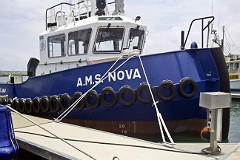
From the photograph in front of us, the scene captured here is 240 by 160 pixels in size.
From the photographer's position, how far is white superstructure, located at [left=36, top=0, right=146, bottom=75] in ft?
19.8

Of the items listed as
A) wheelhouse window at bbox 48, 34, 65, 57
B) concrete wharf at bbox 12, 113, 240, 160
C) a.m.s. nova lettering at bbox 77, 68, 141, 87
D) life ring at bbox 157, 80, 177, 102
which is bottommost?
concrete wharf at bbox 12, 113, 240, 160

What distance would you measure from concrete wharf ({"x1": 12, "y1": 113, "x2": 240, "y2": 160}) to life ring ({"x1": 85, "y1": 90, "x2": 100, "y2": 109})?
3.51 ft

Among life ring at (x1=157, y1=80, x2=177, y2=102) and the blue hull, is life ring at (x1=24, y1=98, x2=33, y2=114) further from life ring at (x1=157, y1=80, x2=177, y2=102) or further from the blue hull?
life ring at (x1=157, y1=80, x2=177, y2=102)

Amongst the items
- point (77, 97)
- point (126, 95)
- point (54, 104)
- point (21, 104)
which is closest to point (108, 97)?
point (126, 95)

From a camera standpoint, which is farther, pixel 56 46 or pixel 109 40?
pixel 56 46

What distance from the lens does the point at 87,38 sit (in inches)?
241

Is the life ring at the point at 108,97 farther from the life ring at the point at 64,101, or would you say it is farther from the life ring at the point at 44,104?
the life ring at the point at 44,104

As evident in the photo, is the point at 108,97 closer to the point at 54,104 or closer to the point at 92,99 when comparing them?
the point at 92,99

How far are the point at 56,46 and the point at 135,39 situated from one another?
234cm

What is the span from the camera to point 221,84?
488cm

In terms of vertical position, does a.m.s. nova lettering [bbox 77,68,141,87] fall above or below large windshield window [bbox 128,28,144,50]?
below

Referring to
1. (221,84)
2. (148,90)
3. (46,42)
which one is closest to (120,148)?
(148,90)

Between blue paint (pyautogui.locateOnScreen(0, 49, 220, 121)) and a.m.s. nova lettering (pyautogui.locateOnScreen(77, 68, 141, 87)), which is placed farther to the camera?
a.m.s. nova lettering (pyautogui.locateOnScreen(77, 68, 141, 87))

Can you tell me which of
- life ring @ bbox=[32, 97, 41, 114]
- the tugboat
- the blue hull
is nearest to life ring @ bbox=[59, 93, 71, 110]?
the tugboat
